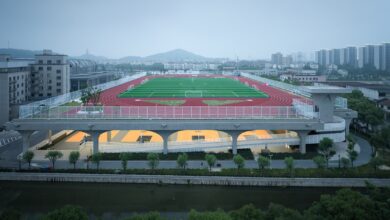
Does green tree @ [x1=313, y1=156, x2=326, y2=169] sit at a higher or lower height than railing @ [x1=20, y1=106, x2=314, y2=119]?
lower

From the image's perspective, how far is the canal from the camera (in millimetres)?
10086

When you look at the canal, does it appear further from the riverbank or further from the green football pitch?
the green football pitch

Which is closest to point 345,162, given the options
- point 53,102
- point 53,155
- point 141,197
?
point 141,197

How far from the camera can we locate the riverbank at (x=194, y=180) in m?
11.5

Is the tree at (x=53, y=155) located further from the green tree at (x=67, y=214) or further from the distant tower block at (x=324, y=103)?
the distant tower block at (x=324, y=103)

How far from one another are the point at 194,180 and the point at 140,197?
1753 millimetres

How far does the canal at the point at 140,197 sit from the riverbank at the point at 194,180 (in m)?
0.17

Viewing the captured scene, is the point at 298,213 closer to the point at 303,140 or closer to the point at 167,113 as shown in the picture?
the point at 303,140

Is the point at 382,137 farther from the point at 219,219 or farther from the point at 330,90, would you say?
the point at 219,219

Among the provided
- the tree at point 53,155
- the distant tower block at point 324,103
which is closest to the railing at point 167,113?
the distant tower block at point 324,103

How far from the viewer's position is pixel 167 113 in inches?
582

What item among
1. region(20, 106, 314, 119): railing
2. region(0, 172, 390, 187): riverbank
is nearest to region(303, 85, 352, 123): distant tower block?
region(20, 106, 314, 119): railing

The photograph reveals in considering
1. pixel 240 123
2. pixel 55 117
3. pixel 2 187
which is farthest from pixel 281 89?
pixel 2 187

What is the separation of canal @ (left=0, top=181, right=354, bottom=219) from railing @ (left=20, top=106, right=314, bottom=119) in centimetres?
353
